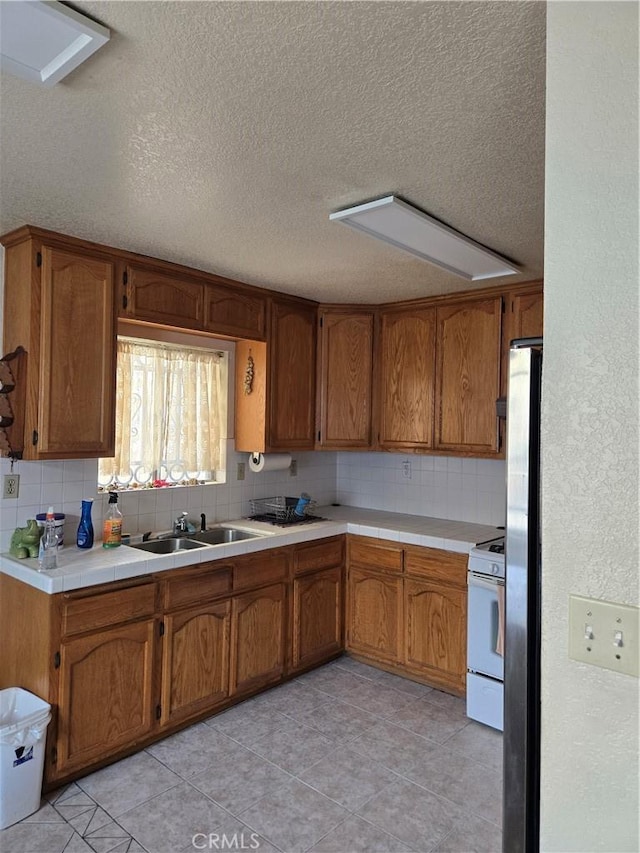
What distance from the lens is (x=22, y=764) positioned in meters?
2.19

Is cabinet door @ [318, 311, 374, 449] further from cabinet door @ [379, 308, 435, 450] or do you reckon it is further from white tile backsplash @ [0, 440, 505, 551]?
white tile backsplash @ [0, 440, 505, 551]

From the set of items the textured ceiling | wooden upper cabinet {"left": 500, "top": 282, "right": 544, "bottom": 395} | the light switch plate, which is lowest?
the light switch plate

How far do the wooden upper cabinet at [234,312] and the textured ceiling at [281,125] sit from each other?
0.62 meters

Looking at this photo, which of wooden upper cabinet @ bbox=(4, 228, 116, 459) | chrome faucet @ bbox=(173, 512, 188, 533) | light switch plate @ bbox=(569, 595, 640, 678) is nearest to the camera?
light switch plate @ bbox=(569, 595, 640, 678)

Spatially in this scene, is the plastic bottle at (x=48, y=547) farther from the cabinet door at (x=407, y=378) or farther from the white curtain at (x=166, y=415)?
the cabinet door at (x=407, y=378)

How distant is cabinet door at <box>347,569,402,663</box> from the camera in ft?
11.7

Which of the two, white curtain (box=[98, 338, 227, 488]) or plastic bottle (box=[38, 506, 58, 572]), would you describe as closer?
plastic bottle (box=[38, 506, 58, 572])

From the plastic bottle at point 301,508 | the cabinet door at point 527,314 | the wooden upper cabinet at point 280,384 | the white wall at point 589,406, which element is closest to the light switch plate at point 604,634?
the white wall at point 589,406

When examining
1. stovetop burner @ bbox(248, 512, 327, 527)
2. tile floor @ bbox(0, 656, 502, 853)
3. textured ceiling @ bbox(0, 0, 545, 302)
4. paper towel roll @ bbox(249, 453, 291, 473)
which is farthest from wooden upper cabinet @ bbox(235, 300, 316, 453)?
tile floor @ bbox(0, 656, 502, 853)

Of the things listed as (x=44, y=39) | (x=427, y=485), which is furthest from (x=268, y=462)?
(x=44, y=39)

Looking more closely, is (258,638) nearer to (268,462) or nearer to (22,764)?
(268,462)

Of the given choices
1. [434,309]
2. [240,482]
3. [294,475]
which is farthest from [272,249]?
[294,475]

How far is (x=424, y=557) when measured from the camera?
343 cm

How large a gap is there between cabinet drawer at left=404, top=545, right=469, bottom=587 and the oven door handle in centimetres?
12
